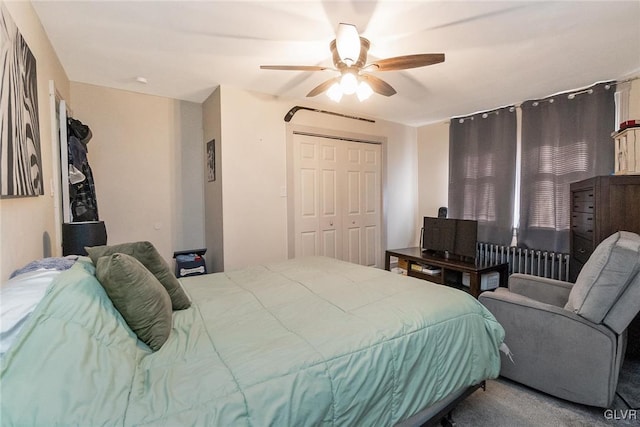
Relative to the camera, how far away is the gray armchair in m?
1.61

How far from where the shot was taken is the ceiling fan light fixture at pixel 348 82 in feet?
6.56

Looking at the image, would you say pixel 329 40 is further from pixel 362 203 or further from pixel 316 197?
pixel 362 203

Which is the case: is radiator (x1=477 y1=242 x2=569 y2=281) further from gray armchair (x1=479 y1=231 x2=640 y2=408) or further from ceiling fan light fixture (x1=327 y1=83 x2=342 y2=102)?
ceiling fan light fixture (x1=327 y1=83 x2=342 y2=102)

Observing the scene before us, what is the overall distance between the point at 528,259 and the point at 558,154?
121 centimetres

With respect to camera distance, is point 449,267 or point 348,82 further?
point 449,267

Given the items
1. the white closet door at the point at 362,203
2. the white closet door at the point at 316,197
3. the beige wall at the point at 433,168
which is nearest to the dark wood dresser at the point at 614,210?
the beige wall at the point at 433,168

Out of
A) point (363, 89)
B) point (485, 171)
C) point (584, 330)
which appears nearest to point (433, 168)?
point (485, 171)

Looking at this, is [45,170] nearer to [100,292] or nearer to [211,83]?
[100,292]

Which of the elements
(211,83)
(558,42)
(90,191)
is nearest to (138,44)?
(211,83)

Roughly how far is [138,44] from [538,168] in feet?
13.4

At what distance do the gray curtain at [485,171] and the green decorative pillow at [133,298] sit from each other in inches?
151

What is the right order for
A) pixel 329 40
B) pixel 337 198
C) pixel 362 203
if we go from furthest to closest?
pixel 362 203 < pixel 337 198 < pixel 329 40

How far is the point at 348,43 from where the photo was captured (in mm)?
1746

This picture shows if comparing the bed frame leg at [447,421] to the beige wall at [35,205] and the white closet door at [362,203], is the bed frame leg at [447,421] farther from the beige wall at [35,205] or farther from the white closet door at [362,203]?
the white closet door at [362,203]
